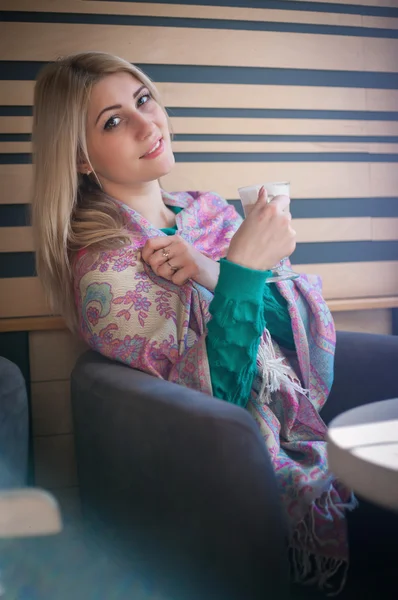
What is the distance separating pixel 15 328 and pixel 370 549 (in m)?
1.03

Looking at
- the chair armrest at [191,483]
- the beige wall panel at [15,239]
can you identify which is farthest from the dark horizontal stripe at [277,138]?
the chair armrest at [191,483]

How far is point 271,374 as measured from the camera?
1237 millimetres

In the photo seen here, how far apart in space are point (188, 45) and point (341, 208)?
0.66 meters

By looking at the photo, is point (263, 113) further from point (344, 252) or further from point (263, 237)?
point (263, 237)

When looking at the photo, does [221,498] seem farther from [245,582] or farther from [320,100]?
[320,100]

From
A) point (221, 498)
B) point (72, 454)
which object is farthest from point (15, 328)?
point (221, 498)

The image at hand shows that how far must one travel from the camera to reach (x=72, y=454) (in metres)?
1.67

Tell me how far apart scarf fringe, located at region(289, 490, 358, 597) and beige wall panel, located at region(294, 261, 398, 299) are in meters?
0.90

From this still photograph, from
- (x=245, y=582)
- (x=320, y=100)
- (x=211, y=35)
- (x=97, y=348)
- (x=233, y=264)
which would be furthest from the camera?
(x=320, y=100)

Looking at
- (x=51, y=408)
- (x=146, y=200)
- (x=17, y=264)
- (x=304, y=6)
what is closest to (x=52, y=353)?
(x=51, y=408)

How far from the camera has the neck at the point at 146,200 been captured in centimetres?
143

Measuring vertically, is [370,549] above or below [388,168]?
below

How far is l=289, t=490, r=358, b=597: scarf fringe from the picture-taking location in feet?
3.10

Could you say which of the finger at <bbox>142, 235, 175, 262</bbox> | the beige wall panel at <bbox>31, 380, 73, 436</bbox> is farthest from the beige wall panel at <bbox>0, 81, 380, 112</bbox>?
the beige wall panel at <bbox>31, 380, 73, 436</bbox>
